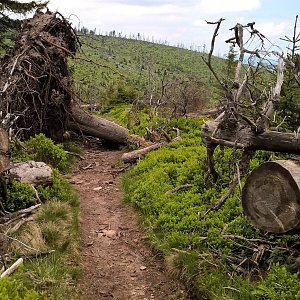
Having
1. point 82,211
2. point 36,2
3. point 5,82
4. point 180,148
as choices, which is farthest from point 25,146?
point 36,2

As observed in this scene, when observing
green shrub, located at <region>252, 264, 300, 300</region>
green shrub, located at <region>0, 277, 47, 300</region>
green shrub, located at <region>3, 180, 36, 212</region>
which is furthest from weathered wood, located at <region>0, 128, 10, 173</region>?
green shrub, located at <region>252, 264, 300, 300</region>

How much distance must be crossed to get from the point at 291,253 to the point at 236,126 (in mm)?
2442

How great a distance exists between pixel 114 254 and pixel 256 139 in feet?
9.77

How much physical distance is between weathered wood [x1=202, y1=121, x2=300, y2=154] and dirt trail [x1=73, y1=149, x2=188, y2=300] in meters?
2.23

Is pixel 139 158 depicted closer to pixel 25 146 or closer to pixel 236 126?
pixel 25 146

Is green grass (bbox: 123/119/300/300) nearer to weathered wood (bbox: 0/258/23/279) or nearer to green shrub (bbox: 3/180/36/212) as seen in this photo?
green shrub (bbox: 3/180/36/212)

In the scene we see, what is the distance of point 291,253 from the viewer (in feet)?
18.0

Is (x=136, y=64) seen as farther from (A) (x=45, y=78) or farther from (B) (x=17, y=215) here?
(B) (x=17, y=215)

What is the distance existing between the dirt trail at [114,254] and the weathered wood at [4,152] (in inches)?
73.8

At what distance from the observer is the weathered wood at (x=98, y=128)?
45.5 ft

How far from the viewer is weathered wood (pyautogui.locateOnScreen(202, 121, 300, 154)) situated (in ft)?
21.0

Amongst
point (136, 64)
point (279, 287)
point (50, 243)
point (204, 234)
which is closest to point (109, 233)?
point (50, 243)

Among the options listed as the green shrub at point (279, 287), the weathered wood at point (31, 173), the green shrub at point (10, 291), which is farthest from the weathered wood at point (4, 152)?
the green shrub at point (279, 287)

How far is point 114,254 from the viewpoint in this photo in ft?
22.8
